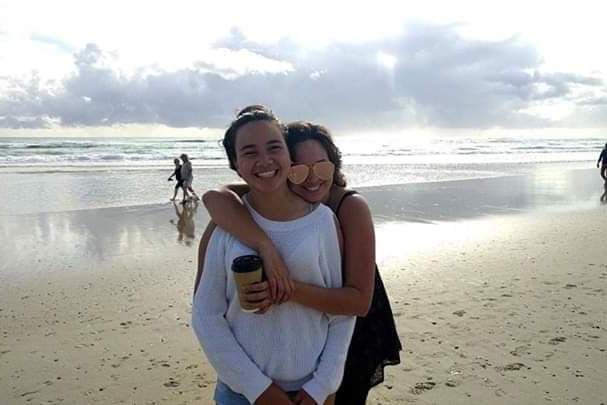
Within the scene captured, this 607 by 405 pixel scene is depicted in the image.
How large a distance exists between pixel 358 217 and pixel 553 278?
6041mm

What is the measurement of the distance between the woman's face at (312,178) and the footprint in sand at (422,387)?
2569mm

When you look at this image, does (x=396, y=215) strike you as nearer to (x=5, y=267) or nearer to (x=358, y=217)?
(x=5, y=267)

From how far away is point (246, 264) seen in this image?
5.96ft

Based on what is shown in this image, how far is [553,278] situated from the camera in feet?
23.5

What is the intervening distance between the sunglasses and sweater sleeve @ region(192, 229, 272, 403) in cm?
38

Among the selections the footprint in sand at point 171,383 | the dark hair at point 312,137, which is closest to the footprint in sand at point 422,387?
the footprint in sand at point 171,383

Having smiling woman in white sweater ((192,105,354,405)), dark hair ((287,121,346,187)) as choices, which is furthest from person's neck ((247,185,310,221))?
dark hair ((287,121,346,187))

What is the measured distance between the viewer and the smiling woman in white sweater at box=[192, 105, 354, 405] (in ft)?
6.53

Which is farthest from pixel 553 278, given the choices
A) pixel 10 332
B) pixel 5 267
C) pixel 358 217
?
pixel 5 267

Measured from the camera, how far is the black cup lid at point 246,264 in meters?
1.82

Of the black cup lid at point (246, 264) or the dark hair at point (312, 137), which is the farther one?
the dark hair at point (312, 137)

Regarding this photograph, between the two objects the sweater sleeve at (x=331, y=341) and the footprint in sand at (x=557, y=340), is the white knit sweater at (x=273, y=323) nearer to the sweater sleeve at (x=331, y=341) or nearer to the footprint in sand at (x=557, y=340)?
the sweater sleeve at (x=331, y=341)

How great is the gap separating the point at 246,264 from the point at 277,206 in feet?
1.15

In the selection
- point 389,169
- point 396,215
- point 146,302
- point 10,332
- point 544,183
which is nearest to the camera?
point 10,332
